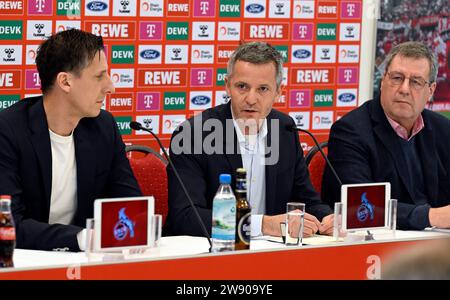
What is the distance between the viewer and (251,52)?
4.12m

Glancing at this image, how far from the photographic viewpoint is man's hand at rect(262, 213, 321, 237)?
3682 millimetres


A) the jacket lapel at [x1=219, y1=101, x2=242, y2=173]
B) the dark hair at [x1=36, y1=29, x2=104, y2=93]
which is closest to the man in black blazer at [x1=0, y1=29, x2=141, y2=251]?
the dark hair at [x1=36, y1=29, x2=104, y2=93]

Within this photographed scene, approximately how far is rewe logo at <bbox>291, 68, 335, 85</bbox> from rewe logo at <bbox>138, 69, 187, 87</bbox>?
802 millimetres

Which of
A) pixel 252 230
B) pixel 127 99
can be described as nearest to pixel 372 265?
pixel 252 230

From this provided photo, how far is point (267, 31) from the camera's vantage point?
6.10 meters

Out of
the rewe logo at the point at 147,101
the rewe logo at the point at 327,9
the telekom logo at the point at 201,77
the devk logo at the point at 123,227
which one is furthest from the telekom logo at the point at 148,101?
the devk logo at the point at 123,227

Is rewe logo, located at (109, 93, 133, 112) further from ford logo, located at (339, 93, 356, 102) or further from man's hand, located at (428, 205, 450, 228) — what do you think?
man's hand, located at (428, 205, 450, 228)

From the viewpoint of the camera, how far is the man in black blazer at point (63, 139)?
3.68 meters

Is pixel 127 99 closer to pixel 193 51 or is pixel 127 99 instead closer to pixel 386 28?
pixel 193 51

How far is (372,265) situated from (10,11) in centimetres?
287

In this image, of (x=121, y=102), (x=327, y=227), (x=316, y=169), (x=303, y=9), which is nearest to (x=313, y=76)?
(x=303, y=9)

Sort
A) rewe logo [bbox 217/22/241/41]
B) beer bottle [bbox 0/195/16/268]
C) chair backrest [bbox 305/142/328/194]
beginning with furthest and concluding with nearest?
rewe logo [bbox 217/22/241/41] → chair backrest [bbox 305/142/328/194] → beer bottle [bbox 0/195/16/268]

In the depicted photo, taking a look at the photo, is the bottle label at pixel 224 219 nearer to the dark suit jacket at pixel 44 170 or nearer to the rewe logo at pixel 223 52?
the dark suit jacket at pixel 44 170

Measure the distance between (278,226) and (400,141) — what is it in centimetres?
100
